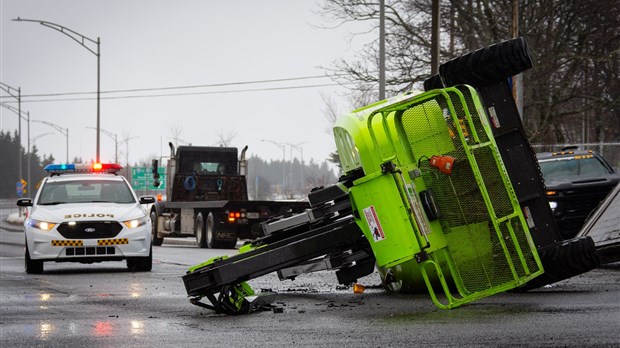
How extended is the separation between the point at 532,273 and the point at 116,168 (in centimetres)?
1345

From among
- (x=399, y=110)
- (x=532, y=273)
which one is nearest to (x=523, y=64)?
(x=399, y=110)

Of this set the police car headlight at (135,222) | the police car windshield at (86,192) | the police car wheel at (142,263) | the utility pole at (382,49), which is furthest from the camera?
the utility pole at (382,49)

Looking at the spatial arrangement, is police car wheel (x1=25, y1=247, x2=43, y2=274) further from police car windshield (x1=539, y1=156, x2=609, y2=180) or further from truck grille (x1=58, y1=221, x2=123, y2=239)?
police car windshield (x1=539, y1=156, x2=609, y2=180)

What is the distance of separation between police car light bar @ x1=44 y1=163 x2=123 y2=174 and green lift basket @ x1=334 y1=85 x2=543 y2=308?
11504 mm

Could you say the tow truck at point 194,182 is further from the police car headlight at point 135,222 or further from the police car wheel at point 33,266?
the police car wheel at point 33,266

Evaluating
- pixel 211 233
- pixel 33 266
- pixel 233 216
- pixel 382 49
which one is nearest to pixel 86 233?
pixel 33 266

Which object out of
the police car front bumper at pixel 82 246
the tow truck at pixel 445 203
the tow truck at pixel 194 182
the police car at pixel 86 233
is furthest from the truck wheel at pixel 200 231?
the tow truck at pixel 445 203

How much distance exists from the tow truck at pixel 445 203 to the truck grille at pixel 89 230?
683cm

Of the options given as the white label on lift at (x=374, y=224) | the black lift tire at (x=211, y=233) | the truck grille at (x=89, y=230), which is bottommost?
the white label on lift at (x=374, y=224)

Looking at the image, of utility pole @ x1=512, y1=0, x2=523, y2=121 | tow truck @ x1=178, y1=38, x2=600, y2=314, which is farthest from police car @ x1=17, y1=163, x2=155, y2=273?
utility pole @ x1=512, y1=0, x2=523, y2=121

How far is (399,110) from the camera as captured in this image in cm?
1138

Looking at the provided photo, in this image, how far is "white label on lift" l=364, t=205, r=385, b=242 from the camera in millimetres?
11367

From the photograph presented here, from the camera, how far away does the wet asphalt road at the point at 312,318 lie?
9.34 metres

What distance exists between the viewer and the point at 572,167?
72.4ft
